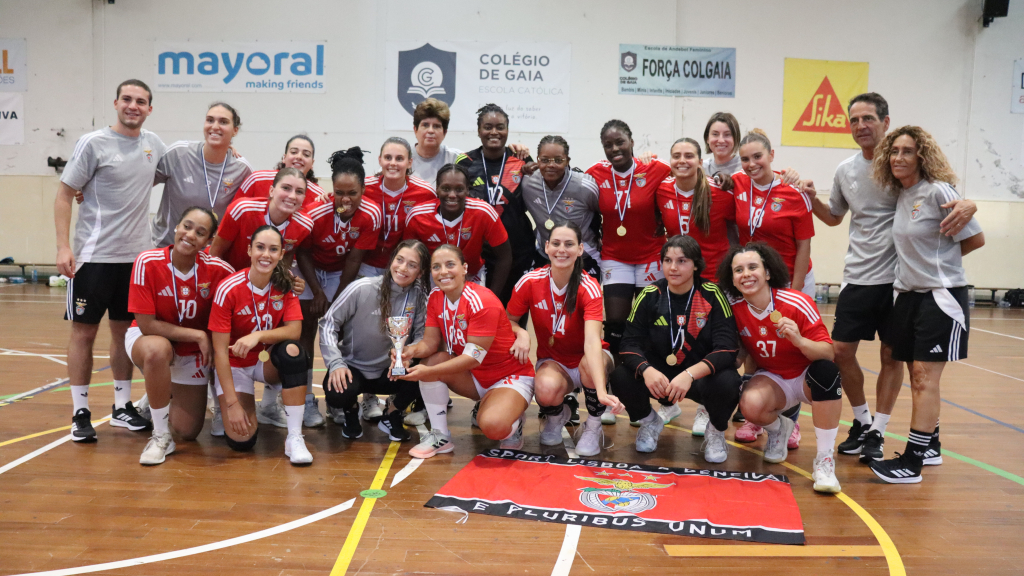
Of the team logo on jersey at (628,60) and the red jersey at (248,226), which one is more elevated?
the team logo on jersey at (628,60)

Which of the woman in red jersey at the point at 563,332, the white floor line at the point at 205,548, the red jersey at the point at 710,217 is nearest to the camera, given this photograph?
the white floor line at the point at 205,548

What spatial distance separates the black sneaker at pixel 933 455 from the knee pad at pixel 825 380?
2.96ft

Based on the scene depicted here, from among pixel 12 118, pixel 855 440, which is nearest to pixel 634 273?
pixel 855 440

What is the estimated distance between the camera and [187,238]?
378 cm

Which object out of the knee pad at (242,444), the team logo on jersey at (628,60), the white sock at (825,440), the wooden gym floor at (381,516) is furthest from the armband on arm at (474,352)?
the team logo on jersey at (628,60)

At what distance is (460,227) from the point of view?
4336 mm

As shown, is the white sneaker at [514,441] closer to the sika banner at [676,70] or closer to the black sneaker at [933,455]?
the black sneaker at [933,455]

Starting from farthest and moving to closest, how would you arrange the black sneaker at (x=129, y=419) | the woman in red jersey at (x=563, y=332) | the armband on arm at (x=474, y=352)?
the black sneaker at (x=129, y=419), the woman in red jersey at (x=563, y=332), the armband on arm at (x=474, y=352)

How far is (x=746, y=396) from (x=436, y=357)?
5.55 ft

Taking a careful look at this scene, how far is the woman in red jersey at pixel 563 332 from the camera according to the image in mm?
3953

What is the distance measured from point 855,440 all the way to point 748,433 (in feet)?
1.99

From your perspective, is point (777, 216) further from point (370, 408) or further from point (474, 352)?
point (370, 408)

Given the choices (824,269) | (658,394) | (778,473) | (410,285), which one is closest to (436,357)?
(410,285)

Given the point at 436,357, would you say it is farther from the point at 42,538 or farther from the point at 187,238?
the point at 42,538
